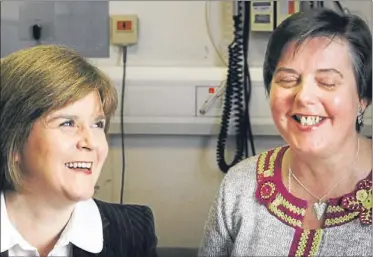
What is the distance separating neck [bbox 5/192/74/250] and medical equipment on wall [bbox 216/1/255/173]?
0.35 meters

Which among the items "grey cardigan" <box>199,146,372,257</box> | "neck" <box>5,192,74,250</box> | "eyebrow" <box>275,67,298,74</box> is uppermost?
"eyebrow" <box>275,67,298,74</box>

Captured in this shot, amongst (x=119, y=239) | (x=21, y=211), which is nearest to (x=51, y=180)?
(x=21, y=211)

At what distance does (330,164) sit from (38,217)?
44 centimetres

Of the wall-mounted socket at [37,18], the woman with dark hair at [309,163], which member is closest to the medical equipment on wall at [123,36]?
the wall-mounted socket at [37,18]

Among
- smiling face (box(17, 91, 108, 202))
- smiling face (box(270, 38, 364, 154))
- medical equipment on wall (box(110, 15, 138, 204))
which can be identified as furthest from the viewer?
medical equipment on wall (box(110, 15, 138, 204))

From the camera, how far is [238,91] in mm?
940

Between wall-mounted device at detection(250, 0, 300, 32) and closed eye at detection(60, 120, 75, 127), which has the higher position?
wall-mounted device at detection(250, 0, 300, 32)

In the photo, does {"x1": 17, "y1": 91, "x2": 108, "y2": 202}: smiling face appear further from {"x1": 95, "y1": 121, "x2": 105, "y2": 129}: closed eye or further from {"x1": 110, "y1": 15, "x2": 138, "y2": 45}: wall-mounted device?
{"x1": 110, "y1": 15, "x2": 138, "y2": 45}: wall-mounted device

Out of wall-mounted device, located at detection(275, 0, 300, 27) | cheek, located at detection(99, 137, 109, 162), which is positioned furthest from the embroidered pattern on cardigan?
cheek, located at detection(99, 137, 109, 162)

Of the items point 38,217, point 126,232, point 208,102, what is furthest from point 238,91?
point 38,217

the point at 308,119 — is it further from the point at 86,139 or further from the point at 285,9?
the point at 86,139

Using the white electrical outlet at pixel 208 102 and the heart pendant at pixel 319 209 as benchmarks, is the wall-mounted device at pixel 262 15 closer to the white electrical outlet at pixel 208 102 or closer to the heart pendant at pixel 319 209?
the white electrical outlet at pixel 208 102

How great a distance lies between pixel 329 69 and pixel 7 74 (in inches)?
17.0

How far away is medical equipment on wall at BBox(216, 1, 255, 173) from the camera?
93 centimetres
